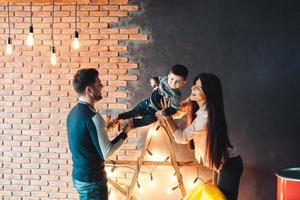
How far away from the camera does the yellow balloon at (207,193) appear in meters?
3.53

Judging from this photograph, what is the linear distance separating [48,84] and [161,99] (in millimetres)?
1467

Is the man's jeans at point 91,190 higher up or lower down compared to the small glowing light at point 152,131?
lower down

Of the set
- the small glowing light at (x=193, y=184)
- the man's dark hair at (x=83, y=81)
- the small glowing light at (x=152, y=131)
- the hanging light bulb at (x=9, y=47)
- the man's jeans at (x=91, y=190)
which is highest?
the hanging light bulb at (x=9, y=47)

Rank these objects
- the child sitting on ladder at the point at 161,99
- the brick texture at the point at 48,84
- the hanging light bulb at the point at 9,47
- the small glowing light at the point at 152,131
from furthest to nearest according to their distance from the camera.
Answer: the brick texture at the point at 48,84 → the hanging light bulb at the point at 9,47 → the small glowing light at the point at 152,131 → the child sitting on ladder at the point at 161,99

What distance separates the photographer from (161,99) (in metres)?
3.88

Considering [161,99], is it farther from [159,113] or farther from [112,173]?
[112,173]

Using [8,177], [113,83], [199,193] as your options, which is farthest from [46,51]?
[199,193]

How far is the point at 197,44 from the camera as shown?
4.40 metres

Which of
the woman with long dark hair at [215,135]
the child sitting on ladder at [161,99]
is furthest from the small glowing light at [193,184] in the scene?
the child sitting on ladder at [161,99]

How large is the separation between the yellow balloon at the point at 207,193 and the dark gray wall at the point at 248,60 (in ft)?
2.82

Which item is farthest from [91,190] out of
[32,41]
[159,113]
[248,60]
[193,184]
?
[248,60]

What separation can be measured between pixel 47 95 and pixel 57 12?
0.90 metres

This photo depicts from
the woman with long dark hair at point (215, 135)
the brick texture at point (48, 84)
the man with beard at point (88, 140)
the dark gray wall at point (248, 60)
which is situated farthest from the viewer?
the brick texture at point (48, 84)

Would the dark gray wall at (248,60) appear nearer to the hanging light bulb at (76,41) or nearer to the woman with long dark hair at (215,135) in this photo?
the hanging light bulb at (76,41)
